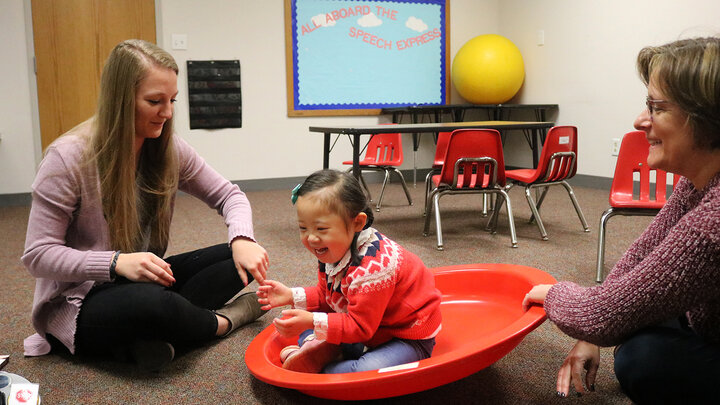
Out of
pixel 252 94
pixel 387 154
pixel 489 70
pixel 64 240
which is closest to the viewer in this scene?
pixel 64 240

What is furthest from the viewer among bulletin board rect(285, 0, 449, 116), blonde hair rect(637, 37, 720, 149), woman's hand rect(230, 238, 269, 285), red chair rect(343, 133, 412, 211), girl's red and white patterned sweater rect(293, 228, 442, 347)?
bulletin board rect(285, 0, 449, 116)

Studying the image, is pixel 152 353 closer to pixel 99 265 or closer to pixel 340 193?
pixel 99 265

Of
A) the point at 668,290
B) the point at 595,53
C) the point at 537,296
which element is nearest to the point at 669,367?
the point at 668,290

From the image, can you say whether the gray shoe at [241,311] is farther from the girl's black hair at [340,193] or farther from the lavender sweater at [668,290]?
the lavender sweater at [668,290]

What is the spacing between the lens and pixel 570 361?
1.11 meters

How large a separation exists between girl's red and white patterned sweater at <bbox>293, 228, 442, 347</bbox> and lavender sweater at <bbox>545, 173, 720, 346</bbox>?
29cm

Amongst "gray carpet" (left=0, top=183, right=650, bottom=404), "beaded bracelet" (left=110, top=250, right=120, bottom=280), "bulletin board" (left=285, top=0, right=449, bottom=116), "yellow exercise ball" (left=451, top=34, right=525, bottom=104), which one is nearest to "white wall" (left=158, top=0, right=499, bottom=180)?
"bulletin board" (left=285, top=0, right=449, bottom=116)

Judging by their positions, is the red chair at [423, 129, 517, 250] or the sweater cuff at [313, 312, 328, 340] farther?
the red chair at [423, 129, 517, 250]

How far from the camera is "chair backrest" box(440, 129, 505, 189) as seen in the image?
281cm

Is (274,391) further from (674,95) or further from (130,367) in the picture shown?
(674,95)

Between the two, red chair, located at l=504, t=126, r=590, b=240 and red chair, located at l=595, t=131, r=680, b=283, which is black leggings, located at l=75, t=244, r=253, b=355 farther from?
red chair, located at l=504, t=126, r=590, b=240

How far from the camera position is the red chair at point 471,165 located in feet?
9.20

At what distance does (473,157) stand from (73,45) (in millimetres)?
3399

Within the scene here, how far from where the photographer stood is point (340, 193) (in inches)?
47.3
